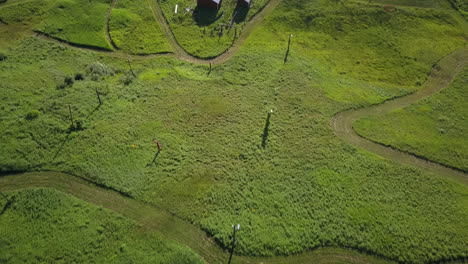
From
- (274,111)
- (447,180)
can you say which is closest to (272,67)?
(274,111)

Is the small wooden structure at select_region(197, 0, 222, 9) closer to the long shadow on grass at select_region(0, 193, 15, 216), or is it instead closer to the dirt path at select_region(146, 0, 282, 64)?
the dirt path at select_region(146, 0, 282, 64)

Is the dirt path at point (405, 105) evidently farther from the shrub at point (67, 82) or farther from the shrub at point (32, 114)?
the shrub at point (32, 114)

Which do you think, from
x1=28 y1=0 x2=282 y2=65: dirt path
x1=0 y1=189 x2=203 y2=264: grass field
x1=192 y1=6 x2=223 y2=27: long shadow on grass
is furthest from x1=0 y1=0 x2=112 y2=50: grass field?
x1=0 y1=189 x2=203 y2=264: grass field

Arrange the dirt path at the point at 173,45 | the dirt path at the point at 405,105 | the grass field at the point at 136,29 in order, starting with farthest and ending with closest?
the grass field at the point at 136,29 < the dirt path at the point at 173,45 < the dirt path at the point at 405,105

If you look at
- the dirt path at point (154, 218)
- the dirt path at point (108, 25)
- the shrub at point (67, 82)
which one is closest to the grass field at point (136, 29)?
the dirt path at point (108, 25)

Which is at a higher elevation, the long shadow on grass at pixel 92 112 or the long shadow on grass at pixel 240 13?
the long shadow on grass at pixel 240 13

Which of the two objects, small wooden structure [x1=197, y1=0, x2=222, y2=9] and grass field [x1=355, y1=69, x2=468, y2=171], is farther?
small wooden structure [x1=197, y1=0, x2=222, y2=9]
